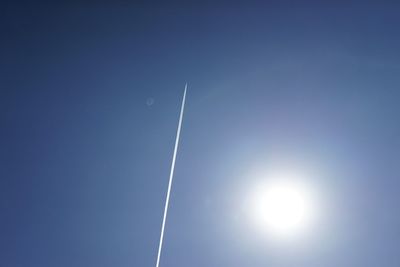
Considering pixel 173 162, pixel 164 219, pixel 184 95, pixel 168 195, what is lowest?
pixel 164 219

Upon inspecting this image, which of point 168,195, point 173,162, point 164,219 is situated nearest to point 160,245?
point 164,219

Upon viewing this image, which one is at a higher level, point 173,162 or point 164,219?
point 173,162

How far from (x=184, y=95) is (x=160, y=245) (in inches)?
124

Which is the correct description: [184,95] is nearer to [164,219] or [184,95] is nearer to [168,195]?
[168,195]

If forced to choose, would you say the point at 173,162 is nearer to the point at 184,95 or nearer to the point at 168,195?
the point at 168,195

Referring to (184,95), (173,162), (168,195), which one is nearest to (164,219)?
(168,195)

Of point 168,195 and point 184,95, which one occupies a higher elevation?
point 184,95

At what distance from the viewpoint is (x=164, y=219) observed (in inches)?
288

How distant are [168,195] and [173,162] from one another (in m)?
0.70

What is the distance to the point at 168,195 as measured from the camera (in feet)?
24.2

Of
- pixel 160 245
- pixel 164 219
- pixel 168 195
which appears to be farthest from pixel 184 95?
pixel 160 245

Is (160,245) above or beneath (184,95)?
beneath

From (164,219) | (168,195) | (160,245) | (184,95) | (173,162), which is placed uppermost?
(184,95)

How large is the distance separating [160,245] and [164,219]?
1.72 ft
